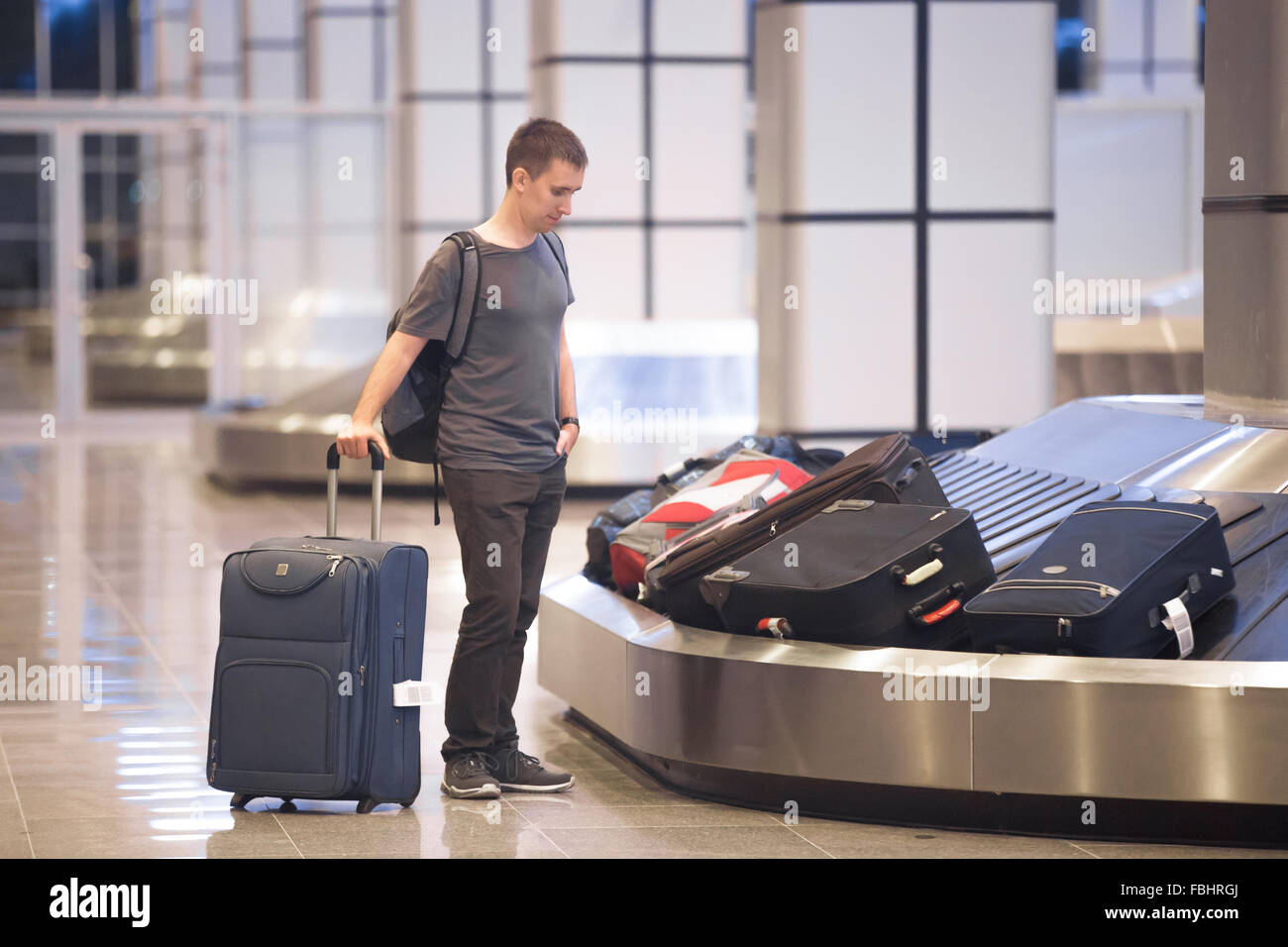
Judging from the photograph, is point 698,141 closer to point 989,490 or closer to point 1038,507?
point 989,490

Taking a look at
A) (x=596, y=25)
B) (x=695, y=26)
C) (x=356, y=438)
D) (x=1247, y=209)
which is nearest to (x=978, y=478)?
(x=1247, y=209)

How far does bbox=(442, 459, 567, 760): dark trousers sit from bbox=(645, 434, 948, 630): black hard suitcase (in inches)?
13.4

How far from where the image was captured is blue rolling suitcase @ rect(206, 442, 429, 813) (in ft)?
13.5

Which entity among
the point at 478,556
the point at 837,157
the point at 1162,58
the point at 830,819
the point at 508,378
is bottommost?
the point at 830,819

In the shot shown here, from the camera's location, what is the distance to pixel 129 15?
117 feet

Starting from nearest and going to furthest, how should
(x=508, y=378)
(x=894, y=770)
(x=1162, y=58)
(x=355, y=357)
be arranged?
(x=894, y=770), (x=508, y=378), (x=355, y=357), (x=1162, y=58)

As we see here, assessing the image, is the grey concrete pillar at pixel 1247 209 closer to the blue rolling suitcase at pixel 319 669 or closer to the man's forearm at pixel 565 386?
the man's forearm at pixel 565 386

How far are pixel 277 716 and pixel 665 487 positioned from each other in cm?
175

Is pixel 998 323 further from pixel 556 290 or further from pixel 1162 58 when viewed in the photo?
pixel 1162 58

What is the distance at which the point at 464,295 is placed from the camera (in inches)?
169

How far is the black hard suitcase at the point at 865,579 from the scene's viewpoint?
4090mm

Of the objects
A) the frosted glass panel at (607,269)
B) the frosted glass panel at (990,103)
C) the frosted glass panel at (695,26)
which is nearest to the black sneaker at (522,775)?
the frosted glass panel at (990,103)
